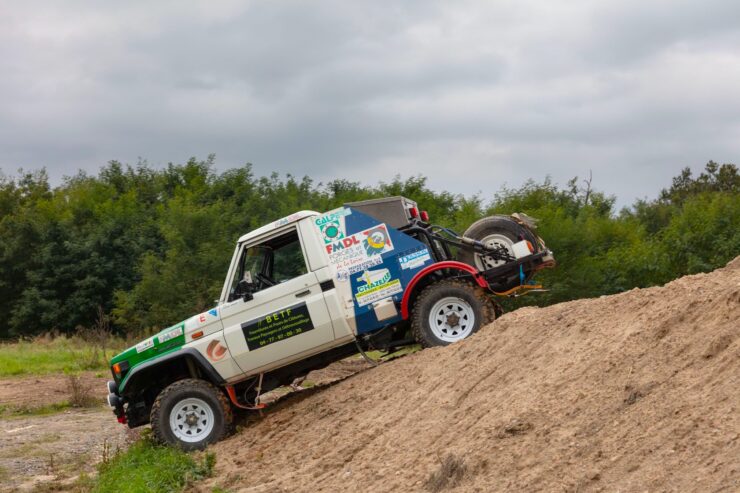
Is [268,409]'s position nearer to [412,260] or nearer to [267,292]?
[267,292]

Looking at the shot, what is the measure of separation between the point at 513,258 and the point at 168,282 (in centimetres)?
3029

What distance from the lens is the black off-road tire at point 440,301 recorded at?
1180cm

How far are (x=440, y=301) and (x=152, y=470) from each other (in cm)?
409

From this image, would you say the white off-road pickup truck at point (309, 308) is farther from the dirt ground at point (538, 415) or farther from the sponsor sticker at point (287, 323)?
the dirt ground at point (538, 415)

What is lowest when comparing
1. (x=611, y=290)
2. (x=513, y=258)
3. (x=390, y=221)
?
(x=611, y=290)

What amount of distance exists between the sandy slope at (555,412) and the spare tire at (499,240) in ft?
4.96

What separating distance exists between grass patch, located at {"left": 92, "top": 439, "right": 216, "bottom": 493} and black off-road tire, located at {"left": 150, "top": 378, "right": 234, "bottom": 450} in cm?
20

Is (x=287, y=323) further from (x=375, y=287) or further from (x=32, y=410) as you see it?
(x=32, y=410)

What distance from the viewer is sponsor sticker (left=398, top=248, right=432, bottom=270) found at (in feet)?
39.1

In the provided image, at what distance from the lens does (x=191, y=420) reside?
39.0ft

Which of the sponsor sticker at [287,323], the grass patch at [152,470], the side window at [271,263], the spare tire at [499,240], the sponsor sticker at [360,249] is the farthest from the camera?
the spare tire at [499,240]

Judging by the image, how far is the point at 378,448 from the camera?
27.3 ft

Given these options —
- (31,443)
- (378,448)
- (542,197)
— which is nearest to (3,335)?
(542,197)

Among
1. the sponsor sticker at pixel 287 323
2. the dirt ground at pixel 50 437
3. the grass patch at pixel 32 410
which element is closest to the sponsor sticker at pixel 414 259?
the sponsor sticker at pixel 287 323
